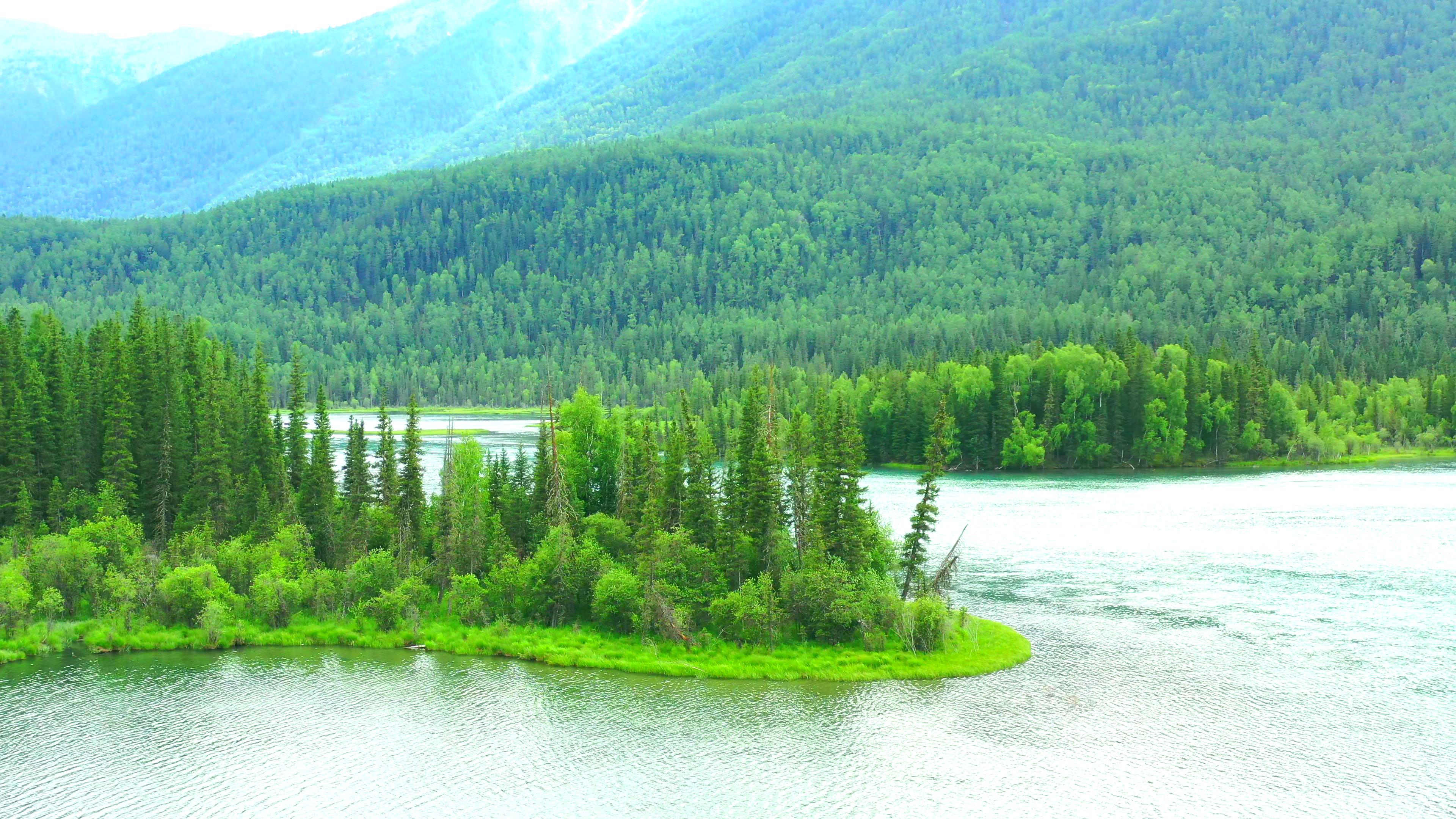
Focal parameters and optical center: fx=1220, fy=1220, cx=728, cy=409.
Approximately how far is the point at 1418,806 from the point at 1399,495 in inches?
3981

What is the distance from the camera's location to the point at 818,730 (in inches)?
2307

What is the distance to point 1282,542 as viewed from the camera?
108 m

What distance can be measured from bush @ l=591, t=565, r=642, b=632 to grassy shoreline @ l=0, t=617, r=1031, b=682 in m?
1.25

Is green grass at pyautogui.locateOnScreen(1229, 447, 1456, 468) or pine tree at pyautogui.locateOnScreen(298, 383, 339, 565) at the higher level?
pine tree at pyautogui.locateOnScreen(298, 383, 339, 565)

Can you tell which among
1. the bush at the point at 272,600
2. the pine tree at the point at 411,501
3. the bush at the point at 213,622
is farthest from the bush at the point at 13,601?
the pine tree at the point at 411,501

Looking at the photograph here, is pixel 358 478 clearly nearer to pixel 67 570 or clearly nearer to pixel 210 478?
pixel 210 478

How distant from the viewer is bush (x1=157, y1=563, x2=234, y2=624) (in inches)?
2968

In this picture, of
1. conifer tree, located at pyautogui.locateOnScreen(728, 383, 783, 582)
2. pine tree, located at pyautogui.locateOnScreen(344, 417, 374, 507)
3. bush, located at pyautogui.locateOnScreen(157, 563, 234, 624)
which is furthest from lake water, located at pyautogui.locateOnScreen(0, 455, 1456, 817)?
pine tree, located at pyautogui.locateOnScreen(344, 417, 374, 507)

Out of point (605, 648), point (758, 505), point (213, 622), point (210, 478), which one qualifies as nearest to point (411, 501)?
point (213, 622)

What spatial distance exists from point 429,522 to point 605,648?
22.7 m

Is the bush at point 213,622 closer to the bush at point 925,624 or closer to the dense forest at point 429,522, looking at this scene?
the dense forest at point 429,522

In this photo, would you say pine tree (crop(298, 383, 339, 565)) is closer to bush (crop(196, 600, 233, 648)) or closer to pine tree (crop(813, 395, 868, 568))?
bush (crop(196, 600, 233, 648))

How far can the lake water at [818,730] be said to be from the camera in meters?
50.9

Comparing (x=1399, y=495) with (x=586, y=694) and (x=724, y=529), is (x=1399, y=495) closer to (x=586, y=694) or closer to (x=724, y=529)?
(x=724, y=529)
